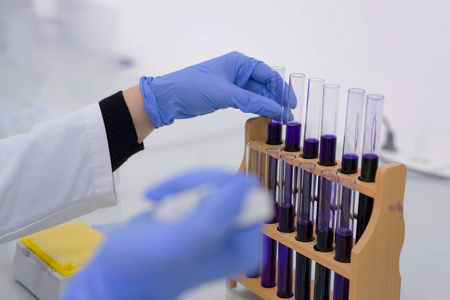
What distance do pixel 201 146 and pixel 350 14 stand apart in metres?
0.96

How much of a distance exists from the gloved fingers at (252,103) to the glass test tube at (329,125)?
0.15 meters

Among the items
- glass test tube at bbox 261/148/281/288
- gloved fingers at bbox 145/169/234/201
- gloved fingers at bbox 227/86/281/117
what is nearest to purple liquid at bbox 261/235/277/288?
glass test tube at bbox 261/148/281/288

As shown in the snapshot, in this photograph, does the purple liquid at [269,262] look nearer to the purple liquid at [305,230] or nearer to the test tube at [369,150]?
the purple liquid at [305,230]

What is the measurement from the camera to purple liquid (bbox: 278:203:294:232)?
1217 mm

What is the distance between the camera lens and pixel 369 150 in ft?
3.75

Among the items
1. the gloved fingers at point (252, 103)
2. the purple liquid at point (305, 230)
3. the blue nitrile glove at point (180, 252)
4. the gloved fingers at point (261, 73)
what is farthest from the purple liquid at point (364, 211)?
the blue nitrile glove at point (180, 252)

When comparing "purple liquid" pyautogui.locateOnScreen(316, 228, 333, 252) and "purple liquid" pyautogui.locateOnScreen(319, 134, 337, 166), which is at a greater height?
"purple liquid" pyautogui.locateOnScreen(319, 134, 337, 166)

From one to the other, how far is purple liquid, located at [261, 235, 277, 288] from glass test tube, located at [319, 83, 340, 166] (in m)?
0.26

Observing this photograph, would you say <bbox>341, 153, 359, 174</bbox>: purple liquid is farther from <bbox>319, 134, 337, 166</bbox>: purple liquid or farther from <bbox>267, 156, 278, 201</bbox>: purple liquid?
<bbox>267, 156, 278, 201</bbox>: purple liquid

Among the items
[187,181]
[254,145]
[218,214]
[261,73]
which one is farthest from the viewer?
[261,73]

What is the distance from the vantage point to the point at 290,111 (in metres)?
1.32

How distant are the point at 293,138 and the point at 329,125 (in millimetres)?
101

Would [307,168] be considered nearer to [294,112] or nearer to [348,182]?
[348,182]

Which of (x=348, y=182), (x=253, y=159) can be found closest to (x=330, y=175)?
(x=348, y=182)
